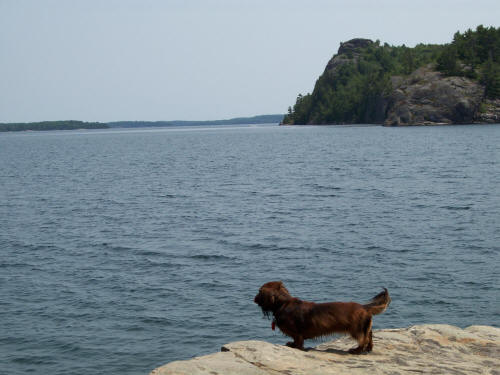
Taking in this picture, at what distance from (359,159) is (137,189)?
31.4 m

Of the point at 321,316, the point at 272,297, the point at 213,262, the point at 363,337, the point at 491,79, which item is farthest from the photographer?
the point at 491,79

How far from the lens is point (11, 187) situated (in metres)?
49.3

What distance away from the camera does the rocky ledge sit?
6.11 metres

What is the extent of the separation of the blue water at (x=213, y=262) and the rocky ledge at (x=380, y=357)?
16.3 feet

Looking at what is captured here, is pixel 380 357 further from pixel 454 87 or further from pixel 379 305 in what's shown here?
pixel 454 87

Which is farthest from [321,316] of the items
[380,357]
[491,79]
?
[491,79]

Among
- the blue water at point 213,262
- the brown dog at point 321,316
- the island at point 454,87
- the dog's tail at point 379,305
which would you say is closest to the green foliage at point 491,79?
the island at point 454,87

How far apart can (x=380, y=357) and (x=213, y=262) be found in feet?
42.3

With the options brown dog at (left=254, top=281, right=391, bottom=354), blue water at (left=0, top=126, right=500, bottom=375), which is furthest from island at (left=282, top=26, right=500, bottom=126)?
brown dog at (left=254, top=281, right=391, bottom=354)

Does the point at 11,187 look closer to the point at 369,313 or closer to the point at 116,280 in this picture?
the point at 116,280

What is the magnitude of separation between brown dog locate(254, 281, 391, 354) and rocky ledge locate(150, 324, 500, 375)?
0.27m

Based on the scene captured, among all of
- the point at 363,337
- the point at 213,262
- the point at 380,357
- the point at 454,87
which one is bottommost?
the point at 213,262

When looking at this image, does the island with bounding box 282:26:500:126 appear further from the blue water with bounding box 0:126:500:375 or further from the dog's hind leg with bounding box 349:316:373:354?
the dog's hind leg with bounding box 349:316:373:354

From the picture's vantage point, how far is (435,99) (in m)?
135
